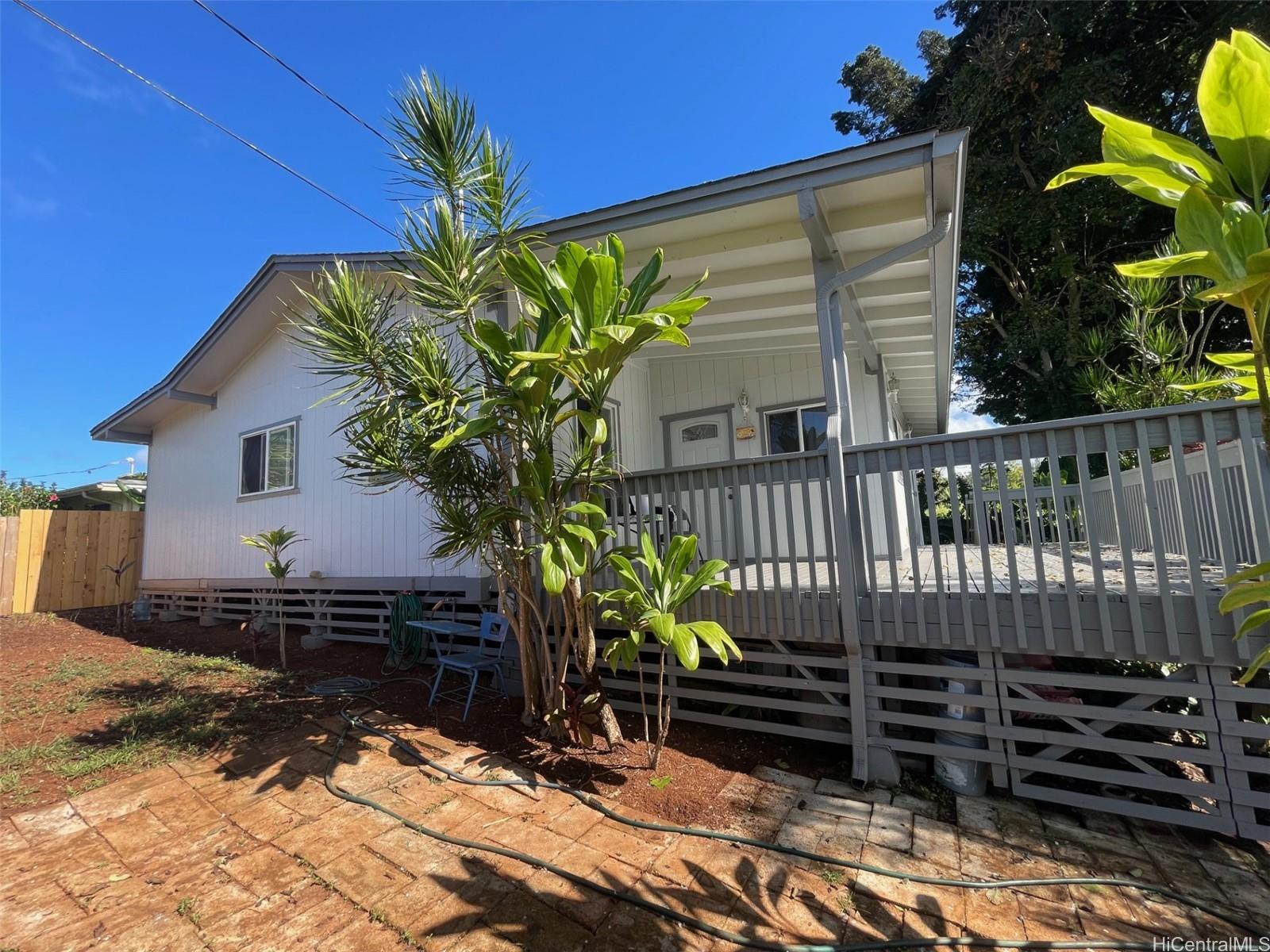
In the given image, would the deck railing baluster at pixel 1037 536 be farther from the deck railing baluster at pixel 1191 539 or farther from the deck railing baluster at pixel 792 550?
the deck railing baluster at pixel 792 550

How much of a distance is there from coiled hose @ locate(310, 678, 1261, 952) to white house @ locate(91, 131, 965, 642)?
5.49 ft

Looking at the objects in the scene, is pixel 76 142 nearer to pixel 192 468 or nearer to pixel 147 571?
pixel 192 468

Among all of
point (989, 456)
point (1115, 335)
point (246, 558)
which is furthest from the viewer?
point (1115, 335)

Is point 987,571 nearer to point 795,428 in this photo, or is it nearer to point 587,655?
point 587,655

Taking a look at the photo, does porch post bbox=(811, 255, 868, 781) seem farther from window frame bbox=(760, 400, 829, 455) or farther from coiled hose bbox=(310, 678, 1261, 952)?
window frame bbox=(760, 400, 829, 455)

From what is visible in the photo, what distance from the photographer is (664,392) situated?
8.09 metres

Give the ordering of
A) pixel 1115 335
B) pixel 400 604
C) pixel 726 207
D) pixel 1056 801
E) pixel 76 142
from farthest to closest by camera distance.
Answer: pixel 1115 335 → pixel 76 142 → pixel 400 604 → pixel 726 207 → pixel 1056 801

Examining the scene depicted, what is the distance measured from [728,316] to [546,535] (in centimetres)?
383

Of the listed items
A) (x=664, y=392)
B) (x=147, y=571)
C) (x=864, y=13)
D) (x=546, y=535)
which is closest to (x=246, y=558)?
(x=147, y=571)

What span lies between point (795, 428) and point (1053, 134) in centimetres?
1069

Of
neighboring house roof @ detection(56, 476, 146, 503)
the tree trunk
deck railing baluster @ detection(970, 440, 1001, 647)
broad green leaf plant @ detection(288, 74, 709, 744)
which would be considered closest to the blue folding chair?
broad green leaf plant @ detection(288, 74, 709, 744)

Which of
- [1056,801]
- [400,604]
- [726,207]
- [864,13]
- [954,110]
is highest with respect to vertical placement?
[954,110]

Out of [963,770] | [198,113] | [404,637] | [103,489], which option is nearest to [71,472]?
[103,489]

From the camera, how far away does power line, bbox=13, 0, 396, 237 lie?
4.82 metres
